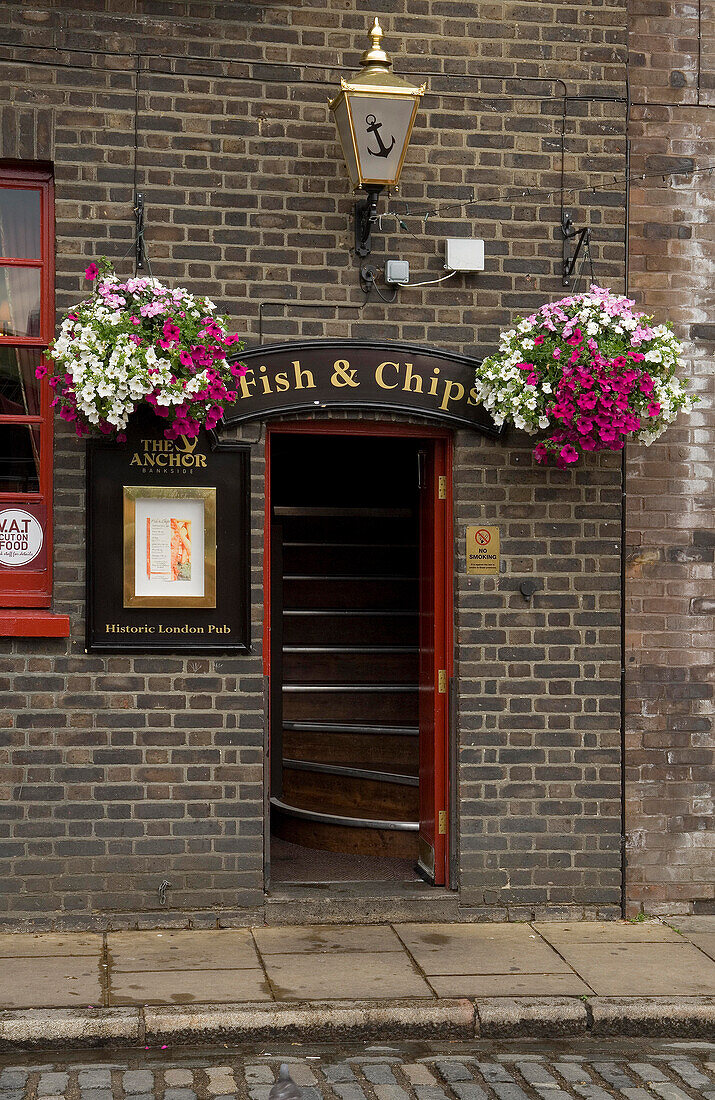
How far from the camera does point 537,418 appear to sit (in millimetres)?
6383

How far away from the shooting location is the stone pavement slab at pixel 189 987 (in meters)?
5.41

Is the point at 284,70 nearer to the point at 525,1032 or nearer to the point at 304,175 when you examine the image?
the point at 304,175

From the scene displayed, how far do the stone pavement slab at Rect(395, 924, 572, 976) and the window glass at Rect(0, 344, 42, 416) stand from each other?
354cm

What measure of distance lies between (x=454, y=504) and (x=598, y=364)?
1190 mm

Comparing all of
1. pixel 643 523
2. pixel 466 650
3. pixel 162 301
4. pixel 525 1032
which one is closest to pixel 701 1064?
pixel 525 1032

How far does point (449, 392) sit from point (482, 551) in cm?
91

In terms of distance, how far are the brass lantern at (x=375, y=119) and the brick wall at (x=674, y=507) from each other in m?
1.63

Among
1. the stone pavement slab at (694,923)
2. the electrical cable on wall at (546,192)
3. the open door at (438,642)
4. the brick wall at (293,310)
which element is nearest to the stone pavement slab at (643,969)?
the stone pavement slab at (694,923)

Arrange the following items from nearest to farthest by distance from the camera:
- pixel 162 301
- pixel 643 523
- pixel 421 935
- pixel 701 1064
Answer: pixel 701 1064 → pixel 162 301 → pixel 421 935 → pixel 643 523

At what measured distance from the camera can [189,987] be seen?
18.3 ft

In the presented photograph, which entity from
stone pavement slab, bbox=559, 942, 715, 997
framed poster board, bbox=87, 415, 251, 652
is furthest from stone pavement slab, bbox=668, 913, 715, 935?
framed poster board, bbox=87, 415, 251, 652

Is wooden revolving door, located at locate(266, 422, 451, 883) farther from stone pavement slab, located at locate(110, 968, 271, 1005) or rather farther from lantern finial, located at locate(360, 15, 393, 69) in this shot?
lantern finial, located at locate(360, 15, 393, 69)

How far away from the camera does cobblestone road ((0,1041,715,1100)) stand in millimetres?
4758

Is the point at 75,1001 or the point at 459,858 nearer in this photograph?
the point at 75,1001
